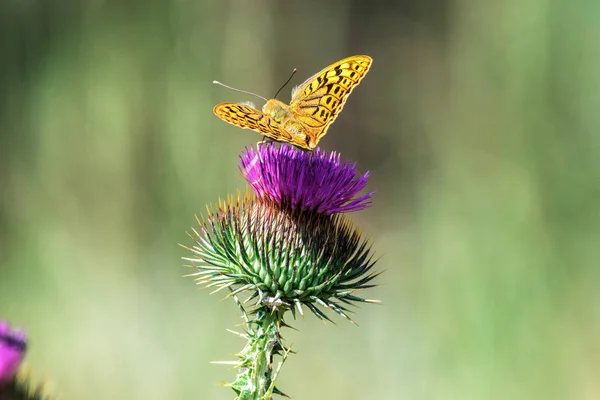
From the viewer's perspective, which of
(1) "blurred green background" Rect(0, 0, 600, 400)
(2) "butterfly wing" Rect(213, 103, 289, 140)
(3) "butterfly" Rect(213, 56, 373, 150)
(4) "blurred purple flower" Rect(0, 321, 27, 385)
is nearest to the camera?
(4) "blurred purple flower" Rect(0, 321, 27, 385)

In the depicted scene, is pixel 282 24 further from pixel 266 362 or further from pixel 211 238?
pixel 266 362

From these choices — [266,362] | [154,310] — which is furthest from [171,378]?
[266,362]

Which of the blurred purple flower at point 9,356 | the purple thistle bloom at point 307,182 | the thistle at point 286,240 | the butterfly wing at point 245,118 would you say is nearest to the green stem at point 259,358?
the thistle at point 286,240

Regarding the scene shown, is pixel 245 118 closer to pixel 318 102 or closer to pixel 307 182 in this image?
pixel 307 182

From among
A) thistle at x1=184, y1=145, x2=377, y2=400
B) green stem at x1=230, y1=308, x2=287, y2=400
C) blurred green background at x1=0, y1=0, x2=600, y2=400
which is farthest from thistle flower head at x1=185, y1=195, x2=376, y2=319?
blurred green background at x1=0, y1=0, x2=600, y2=400

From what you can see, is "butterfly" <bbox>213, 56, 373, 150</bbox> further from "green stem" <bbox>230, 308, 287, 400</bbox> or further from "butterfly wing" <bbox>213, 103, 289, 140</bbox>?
"green stem" <bbox>230, 308, 287, 400</bbox>
